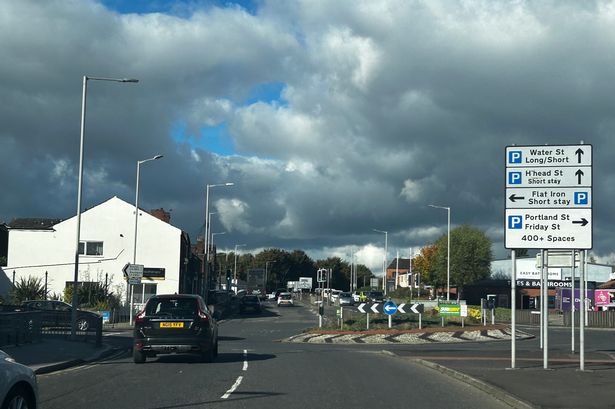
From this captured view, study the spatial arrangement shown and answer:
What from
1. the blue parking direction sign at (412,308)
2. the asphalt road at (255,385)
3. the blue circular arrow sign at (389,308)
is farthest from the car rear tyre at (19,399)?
the blue parking direction sign at (412,308)

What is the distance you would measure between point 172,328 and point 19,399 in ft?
34.1

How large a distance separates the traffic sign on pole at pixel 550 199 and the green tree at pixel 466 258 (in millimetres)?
75330

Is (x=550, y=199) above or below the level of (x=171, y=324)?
above

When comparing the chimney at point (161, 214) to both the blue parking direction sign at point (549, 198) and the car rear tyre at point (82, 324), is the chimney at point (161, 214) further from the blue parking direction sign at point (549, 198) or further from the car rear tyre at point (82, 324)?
the blue parking direction sign at point (549, 198)

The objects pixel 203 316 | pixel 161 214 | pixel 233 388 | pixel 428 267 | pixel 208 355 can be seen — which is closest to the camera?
pixel 233 388

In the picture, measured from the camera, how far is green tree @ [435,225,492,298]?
307 ft

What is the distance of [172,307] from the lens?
1881cm

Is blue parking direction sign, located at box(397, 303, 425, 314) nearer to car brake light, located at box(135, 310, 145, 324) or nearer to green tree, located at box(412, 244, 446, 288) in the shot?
car brake light, located at box(135, 310, 145, 324)

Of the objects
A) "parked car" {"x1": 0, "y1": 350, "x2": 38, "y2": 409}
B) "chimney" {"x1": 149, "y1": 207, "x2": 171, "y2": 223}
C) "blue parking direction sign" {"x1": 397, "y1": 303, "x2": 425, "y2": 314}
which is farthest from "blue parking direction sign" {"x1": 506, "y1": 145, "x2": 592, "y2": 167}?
"chimney" {"x1": 149, "y1": 207, "x2": 171, "y2": 223}

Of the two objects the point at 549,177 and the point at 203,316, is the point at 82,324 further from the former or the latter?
the point at 549,177

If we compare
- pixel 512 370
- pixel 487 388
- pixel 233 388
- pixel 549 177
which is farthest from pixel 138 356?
pixel 549 177

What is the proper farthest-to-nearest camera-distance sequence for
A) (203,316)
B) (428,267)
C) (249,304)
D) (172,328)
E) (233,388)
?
1. (428,267)
2. (249,304)
3. (203,316)
4. (172,328)
5. (233,388)

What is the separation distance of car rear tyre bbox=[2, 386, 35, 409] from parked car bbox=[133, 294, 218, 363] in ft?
32.8

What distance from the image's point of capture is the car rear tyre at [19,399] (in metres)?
7.68
